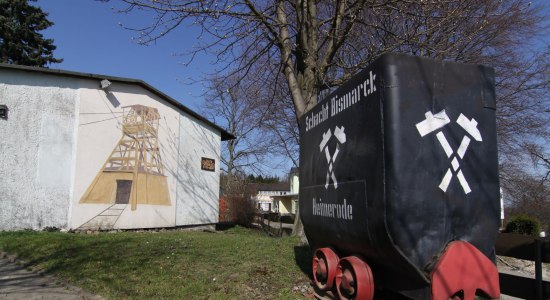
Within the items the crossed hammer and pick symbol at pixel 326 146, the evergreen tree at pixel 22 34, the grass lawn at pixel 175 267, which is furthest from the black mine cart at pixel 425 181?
the evergreen tree at pixel 22 34

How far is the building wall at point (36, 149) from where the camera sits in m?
13.2

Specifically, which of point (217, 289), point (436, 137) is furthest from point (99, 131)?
point (436, 137)

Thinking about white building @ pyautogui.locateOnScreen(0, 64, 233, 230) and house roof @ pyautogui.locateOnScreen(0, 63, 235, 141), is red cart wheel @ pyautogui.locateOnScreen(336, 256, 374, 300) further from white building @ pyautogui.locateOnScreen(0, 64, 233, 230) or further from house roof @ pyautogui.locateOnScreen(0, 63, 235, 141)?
house roof @ pyautogui.locateOnScreen(0, 63, 235, 141)

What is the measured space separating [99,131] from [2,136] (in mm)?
2629

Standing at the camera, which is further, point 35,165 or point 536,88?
point 536,88

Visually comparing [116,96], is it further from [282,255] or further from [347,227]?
[347,227]

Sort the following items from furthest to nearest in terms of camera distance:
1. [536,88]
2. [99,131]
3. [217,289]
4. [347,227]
Result: [536,88], [99,131], [217,289], [347,227]

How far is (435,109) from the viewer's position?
414cm

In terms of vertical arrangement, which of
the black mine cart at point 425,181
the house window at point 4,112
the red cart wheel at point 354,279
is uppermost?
the house window at point 4,112

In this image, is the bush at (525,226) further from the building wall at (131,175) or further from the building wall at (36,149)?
the building wall at (36,149)

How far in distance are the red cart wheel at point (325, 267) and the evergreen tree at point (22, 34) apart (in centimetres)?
3162

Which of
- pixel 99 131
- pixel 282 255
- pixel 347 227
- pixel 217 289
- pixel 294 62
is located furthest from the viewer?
pixel 99 131

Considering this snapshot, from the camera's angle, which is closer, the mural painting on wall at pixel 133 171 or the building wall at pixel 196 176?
the mural painting on wall at pixel 133 171

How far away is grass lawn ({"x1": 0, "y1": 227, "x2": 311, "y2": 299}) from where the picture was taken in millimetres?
6184
